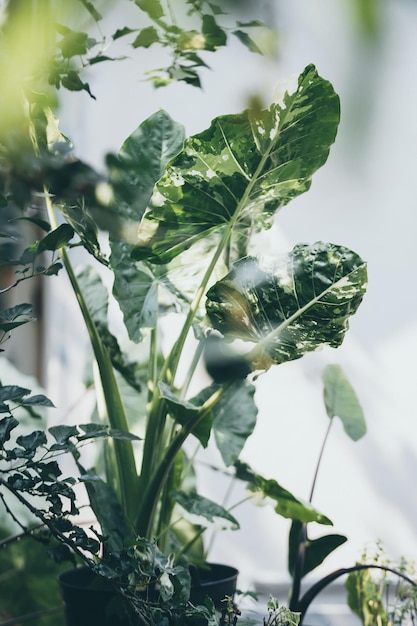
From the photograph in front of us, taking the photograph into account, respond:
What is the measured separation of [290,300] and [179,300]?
297 mm

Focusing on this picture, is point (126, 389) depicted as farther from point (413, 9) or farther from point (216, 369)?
point (413, 9)

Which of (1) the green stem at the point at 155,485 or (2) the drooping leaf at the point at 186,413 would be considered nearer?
(2) the drooping leaf at the point at 186,413

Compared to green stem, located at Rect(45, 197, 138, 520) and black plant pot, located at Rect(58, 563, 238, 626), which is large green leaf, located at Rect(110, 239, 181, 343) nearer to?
green stem, located at Rect(45, 197, 138, 520)

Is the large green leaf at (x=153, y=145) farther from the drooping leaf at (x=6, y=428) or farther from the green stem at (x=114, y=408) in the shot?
the drooping leaf at (x=6, y=428)

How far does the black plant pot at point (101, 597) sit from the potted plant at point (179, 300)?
3cm

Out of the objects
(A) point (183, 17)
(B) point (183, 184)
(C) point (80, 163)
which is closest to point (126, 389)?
(B) point (183, 184)

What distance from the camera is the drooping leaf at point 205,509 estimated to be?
1009 millimetres

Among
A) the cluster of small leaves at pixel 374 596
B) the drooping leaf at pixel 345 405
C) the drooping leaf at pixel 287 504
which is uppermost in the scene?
the drooping leaf at pixel 345 405

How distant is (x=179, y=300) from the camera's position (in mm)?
1141

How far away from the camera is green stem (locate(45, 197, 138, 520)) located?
3.44 ft

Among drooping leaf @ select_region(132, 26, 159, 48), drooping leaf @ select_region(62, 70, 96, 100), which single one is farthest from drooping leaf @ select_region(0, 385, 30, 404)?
drooping leaf @ select_region(132, 26, 159, 48)

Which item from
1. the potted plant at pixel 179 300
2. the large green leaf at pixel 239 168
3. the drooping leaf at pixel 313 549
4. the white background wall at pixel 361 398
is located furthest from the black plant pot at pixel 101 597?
the white background wall at pixel 361 398

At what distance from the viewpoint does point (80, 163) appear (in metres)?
0.46

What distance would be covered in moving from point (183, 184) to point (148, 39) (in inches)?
8.2
